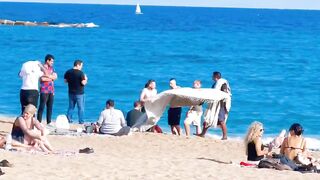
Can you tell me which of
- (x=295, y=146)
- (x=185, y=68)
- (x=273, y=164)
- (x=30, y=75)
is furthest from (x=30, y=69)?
(x=185, y=68)

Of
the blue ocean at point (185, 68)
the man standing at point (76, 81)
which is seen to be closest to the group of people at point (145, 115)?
the man standing at point (76, 81)

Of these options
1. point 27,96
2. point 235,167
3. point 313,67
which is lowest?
point 235,167

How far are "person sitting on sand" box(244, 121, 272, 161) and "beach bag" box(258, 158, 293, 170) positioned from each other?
34 cm

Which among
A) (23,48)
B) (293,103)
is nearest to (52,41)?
(23,48)

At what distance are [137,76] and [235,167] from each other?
93.7 feet

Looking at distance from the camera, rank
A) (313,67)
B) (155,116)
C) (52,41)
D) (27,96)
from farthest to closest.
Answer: (52,41), (313,67), (155,116), (27,96)

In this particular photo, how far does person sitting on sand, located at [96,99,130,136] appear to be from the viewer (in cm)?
1577

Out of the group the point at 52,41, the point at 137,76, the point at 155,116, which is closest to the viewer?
the point at 155,116

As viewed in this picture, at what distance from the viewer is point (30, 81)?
1523 cm

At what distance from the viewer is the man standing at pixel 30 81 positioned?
599 inches

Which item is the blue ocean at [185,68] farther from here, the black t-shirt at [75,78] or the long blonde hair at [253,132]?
the long blonde hair at [253,132]

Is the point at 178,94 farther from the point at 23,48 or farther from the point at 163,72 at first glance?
the point at 23,48

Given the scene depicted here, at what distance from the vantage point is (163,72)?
4262 cm

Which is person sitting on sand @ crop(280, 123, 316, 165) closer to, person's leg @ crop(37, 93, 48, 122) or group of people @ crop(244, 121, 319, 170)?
group of people @ crop(244, 121, 319, 170)
